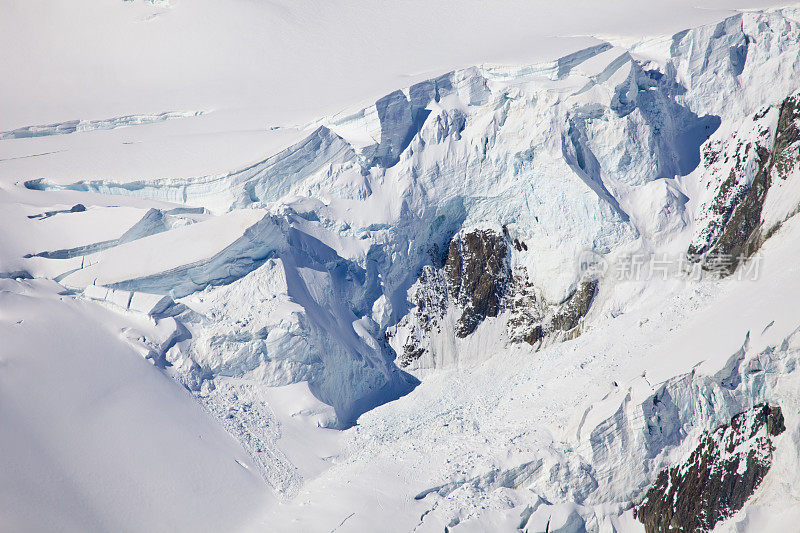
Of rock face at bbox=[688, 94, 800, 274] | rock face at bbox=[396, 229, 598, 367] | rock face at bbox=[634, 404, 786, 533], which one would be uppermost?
rock face at bbox=[688, 94, 800, 274]

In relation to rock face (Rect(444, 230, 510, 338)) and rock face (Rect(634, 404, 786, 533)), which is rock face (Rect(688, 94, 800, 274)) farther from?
rock face (Rect(444, 230, 510, 338))

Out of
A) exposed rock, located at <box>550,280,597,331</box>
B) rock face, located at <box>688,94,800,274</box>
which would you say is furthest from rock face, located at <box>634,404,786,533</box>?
exposed rock, located at <box>550,280,597,331</box>

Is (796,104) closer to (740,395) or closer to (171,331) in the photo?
(740,395)

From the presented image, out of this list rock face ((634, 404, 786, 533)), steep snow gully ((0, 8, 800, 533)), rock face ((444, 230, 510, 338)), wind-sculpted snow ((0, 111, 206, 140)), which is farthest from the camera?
wind-sculpted snow ((0, 111, 206, 140))

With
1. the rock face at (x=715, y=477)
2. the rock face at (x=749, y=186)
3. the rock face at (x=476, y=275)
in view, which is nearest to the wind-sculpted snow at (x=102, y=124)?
the rock face at (x=476, y=275)

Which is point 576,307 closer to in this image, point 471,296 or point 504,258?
point 504,258

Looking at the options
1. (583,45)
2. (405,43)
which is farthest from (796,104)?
(405,43)

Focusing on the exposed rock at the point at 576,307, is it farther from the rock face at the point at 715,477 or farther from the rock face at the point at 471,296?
the rock face at the point at 715,477
